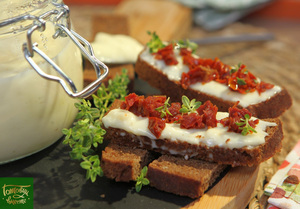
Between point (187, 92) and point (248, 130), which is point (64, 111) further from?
point (248, 130)

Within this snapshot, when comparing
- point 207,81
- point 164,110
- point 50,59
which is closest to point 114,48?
point 207,81

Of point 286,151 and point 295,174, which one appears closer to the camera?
point 295,174

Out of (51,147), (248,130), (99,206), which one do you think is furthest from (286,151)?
(51,147)

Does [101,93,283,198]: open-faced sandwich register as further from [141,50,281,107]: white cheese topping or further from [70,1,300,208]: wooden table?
[70,1,300,208]: wooden table

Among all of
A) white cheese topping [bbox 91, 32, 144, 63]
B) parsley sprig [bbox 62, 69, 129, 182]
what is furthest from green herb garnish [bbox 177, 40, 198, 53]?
parsley sprig [bbox 62, 69, 129, 182]

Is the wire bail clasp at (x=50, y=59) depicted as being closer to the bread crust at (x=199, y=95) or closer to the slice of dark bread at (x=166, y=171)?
the slice of dark bread at (x=166, y=171)

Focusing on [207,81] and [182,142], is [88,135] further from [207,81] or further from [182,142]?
[207,81]
